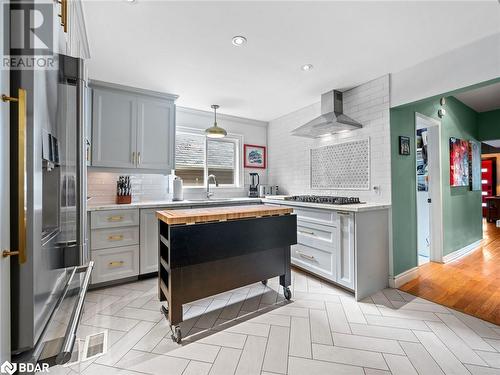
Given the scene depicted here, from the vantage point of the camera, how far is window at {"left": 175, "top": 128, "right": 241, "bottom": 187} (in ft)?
13.2

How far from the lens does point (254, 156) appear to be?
15.6 ft

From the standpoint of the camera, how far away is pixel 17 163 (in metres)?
0.54

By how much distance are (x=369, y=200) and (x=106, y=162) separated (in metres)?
3.43

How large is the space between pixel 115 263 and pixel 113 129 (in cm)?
169

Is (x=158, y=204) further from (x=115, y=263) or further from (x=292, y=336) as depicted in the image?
(x=292, y=336)

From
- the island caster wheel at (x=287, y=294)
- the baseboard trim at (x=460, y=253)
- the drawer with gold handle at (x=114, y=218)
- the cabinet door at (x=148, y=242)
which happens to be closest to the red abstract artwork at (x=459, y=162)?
Result: the baseboard trim at (x=460, y=253)

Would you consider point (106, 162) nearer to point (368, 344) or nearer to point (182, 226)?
point (182, 226)

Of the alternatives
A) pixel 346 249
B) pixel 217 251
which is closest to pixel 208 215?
pixel 217 251

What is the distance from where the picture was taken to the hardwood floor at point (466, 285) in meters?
2.30

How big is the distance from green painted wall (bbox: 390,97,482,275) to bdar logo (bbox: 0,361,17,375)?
3.16m

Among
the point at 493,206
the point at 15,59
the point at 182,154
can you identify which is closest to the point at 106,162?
the point at 182,154

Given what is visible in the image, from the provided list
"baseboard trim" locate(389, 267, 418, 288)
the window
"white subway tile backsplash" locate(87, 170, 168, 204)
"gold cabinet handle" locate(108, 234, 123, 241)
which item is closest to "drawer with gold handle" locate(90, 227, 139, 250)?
"gold cabinet handle" locate(108, 234, 123, 241)

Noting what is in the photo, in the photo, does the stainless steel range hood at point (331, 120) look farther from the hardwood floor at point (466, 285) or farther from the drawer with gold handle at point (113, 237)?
the drawer with gold handle at point (113, 237)

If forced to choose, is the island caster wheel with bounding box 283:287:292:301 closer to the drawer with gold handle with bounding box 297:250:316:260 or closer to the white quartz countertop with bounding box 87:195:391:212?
the drawer with gold handle with bounding box 297:250:316:260
